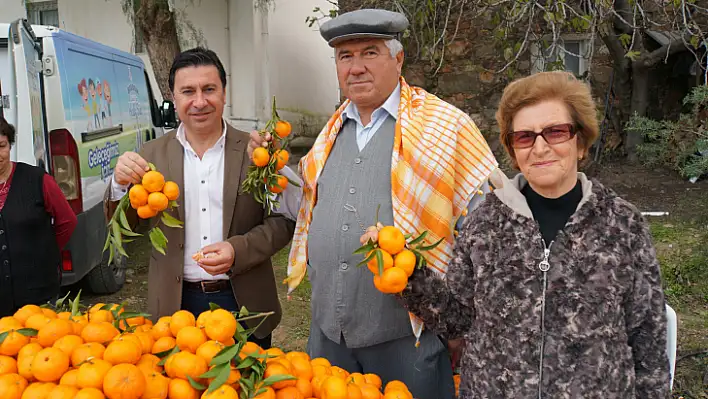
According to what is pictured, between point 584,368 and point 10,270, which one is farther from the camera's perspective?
point 10,270

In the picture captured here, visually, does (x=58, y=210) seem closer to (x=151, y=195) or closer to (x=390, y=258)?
(x=151, y=195)

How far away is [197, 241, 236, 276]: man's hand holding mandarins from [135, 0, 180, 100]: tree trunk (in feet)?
18.6

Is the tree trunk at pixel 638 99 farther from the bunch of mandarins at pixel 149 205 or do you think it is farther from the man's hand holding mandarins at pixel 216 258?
the bunch of mandarins at pixel 149 205

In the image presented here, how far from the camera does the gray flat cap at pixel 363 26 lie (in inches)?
82.5

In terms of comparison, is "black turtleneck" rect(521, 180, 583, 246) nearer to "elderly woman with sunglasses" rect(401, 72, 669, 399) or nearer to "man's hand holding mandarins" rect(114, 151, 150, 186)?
"elderly woman with sunglasses" rect(401, 72, 669, 399)

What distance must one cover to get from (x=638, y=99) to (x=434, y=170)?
7.70 meters

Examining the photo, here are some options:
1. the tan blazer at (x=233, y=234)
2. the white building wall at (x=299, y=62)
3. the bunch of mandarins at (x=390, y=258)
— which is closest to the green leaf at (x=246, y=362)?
the bunch of mandarins at (x=390, y=258)

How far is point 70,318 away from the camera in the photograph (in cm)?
189

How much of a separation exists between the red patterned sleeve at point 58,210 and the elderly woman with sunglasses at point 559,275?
83.9 inches

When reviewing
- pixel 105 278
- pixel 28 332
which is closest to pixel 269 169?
pixel 28 332

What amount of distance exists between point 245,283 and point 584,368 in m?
1.34

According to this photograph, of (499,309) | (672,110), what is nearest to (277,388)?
(499,309)

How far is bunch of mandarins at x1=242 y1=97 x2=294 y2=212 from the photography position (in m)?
2.24

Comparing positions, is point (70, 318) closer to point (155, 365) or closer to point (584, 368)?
point (155, 365)
